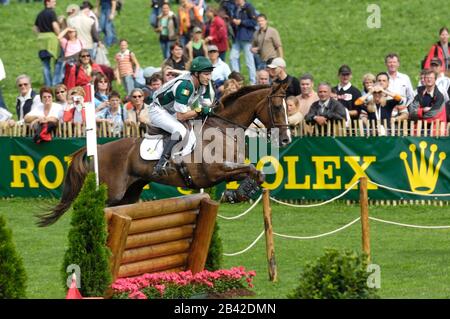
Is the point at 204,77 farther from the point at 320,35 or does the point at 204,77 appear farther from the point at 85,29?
the point at 320,35

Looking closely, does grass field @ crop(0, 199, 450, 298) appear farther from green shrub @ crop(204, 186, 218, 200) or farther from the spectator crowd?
the spectator crowd

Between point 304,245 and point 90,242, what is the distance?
21.8 feet

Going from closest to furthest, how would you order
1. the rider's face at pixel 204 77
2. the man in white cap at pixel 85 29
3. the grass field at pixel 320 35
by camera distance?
the rider's face at pixel 204 77, the man in white cap at pixel 85 29, the grass field at pixel 320 35

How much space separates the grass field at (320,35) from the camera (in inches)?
1383

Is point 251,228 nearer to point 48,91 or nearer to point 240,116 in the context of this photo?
point 240,116

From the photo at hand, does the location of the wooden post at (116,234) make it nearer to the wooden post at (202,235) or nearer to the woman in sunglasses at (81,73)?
the wooden post at (202,235)

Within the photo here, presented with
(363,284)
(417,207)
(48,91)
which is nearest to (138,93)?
(48,91)

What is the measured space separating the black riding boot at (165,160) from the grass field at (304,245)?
5.24 ft

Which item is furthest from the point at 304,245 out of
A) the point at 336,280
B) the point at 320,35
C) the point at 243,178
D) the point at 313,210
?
the point at 320,35

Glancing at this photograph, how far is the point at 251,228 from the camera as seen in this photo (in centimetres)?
2189

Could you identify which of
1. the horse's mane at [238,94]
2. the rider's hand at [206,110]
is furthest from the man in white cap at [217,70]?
the rider's hand at [206,110]

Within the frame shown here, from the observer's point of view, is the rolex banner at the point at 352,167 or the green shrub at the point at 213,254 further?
the rolex banner at the point at 352,167

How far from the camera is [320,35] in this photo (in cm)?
3838

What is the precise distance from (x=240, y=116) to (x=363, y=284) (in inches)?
294
